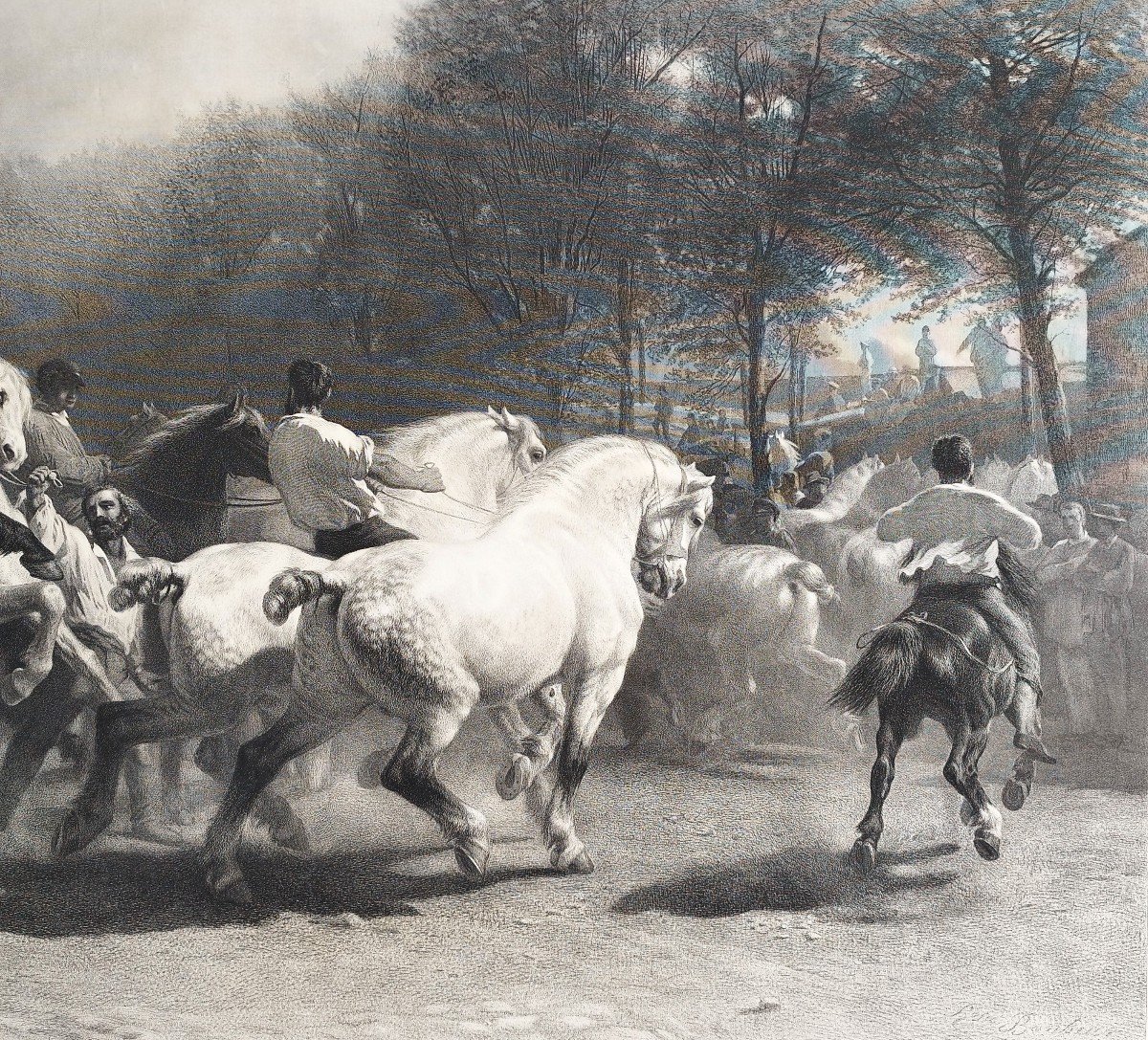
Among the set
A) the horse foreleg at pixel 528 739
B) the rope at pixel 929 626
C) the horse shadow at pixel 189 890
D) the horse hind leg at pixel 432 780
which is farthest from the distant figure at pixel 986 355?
the horse shadow at pixel 189 890

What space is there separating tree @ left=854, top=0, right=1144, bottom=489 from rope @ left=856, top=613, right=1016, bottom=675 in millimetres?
1153

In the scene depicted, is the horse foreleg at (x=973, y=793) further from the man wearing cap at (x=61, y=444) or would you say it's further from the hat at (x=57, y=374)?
the hat at (x=57, y=374)

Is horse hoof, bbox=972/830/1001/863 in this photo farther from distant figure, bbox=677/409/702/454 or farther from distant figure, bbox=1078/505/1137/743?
distant figure, bbox=677/409/702/454

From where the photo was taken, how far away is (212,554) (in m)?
5.95

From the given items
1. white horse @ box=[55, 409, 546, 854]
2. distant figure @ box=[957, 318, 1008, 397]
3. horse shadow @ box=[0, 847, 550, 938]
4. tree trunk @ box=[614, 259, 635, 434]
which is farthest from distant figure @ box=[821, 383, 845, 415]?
horse shadow @ box=[0, 847, 550, 938]

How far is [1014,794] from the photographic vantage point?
6.16m

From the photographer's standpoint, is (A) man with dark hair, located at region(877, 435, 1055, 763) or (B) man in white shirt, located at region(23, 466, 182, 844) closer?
(B) man in white shirt, located at region(23, 466, 182, 844)

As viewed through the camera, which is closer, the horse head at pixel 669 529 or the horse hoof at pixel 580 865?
the horse hoof at pixel 580 865

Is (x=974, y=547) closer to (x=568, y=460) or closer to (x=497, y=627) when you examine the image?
(x=568, y=460)

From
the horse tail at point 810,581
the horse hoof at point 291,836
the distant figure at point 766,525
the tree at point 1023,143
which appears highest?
the tree at point 1023,143

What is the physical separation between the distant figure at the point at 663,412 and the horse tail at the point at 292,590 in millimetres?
1629

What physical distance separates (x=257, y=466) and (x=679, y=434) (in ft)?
6.09

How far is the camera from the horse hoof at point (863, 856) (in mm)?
6074

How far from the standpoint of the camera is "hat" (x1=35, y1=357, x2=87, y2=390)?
246 inches
